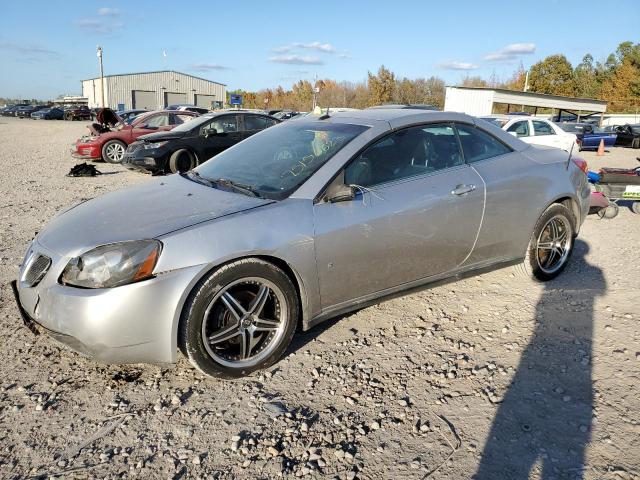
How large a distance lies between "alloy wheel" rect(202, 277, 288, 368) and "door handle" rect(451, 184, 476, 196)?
62.2 inches

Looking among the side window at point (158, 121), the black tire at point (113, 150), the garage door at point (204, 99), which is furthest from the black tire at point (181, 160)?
the garage door at point (204, 99)

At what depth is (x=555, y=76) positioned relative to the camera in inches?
2160

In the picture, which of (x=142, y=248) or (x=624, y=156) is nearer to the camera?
(x=142, y=248)

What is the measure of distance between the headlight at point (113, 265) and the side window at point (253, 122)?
10.1 meters

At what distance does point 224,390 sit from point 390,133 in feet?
6.99

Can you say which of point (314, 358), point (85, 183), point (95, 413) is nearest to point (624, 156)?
point (85, 183)

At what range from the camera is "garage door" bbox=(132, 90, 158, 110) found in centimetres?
7175

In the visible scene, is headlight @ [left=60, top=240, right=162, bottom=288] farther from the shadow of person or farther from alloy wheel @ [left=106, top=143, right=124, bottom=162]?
alloy wheel @ [left=106, top=143, right=124, bottom=162]

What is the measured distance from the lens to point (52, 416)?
2662 millimetres

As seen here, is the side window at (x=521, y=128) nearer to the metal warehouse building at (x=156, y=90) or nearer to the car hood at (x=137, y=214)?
the car hood at (x=137, y=214)

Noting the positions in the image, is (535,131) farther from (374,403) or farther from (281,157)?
(374,403)

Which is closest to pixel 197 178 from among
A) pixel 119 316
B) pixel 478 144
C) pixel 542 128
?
pixel 119 316

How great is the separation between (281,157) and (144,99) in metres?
76.4

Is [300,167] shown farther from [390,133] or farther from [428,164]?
[428,164]
